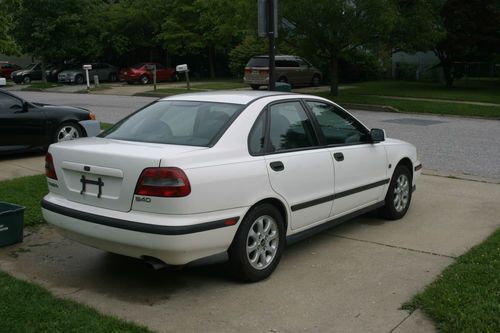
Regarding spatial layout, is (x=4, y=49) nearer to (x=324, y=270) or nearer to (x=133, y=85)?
(x=324, y=270)

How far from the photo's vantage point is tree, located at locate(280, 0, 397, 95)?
70.0ft

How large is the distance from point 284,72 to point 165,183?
26.3 m

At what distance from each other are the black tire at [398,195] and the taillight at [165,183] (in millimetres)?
3017

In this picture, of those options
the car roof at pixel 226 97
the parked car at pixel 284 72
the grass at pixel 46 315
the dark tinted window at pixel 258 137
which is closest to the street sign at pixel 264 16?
the car roof at pixel 226 97

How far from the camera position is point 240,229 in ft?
15.3

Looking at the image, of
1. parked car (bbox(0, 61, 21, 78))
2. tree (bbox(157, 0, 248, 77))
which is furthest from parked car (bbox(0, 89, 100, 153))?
Result: parked car (bbox(0, 61, 21, 78))

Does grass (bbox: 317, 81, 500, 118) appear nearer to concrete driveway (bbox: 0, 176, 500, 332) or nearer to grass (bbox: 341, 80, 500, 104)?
grass (bbox: 341, 80, 500, 104)

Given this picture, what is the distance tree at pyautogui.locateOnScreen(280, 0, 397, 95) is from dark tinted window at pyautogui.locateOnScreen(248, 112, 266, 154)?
668 inches

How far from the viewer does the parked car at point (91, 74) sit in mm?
38781

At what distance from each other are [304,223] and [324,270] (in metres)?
0.44

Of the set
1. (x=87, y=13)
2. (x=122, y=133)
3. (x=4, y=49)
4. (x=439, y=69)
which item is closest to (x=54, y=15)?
(x=87, y=13)

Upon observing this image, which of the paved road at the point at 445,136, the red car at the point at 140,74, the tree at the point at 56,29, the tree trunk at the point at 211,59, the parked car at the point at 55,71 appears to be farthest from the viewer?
the tree trunk at the point at 211,59

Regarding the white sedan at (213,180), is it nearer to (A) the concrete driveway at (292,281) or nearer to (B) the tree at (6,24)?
(A) the concrete driveway at (292,281)

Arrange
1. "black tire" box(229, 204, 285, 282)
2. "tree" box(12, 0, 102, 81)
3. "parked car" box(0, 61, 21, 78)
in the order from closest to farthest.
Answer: "black tire" box(229, 204, 285, 282), "tree" box(12, 0, 102, 81), "parked car" box(0, 61, 21, 78)
